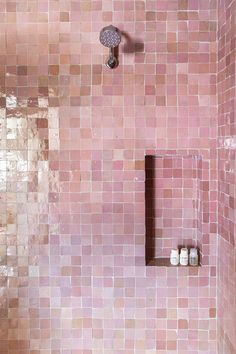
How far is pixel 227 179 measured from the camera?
2186mm

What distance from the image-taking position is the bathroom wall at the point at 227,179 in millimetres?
2090

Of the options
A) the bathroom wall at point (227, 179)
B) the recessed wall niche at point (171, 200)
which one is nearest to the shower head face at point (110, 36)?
the bathroom wall at point (227, 179)

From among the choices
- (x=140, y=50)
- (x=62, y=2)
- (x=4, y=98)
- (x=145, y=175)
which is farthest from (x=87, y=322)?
(x=62, y=2)

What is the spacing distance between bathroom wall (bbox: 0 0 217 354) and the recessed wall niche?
0.41 ft

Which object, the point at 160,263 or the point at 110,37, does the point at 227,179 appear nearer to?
the point at 160,263

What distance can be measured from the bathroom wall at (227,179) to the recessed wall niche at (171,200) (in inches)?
8.1

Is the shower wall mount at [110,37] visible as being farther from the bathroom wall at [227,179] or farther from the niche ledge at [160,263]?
the niche ledge at [160,263]

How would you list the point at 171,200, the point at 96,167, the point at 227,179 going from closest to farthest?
the point at 227,179 < the point at 96,167 < the point at 171,200

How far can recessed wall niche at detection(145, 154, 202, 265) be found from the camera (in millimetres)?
2494

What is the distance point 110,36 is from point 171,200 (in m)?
0.92

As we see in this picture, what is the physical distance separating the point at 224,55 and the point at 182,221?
891 millimetres

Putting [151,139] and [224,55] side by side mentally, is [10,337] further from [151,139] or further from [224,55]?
[224,55]

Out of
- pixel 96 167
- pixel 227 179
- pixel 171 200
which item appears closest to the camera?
pixel 227 179

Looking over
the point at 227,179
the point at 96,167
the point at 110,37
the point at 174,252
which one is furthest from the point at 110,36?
the point at 174,252
